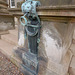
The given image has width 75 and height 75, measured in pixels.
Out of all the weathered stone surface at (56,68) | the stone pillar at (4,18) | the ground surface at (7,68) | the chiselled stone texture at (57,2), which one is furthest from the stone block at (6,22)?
the weathered stone surface at (56,68)

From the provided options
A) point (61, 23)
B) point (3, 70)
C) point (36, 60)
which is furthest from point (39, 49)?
point (3, 70)

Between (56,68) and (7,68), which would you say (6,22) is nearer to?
(7,68)

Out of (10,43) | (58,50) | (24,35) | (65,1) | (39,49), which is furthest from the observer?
(10,43)

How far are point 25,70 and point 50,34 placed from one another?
1.05 metres

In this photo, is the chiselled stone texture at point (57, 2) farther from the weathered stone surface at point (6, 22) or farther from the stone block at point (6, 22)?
the weathered stone surface at point (6, 22)

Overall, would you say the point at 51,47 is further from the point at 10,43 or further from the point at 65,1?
the point at 10,43

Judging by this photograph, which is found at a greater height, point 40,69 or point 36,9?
point 36,9

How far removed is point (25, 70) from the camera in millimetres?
1558

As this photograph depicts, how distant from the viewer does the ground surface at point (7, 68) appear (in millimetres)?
1620

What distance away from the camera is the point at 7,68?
1.74m

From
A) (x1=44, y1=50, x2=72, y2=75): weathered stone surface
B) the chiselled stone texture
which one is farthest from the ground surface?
the chiselled stone texture

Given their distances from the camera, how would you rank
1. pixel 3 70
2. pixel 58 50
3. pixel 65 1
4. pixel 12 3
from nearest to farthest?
pixel 65 1
pixel 58 50
pixel 3 70
pixel 12 3

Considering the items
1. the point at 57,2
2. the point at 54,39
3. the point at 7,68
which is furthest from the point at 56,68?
the point at 7,68

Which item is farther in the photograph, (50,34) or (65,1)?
(50,34)
